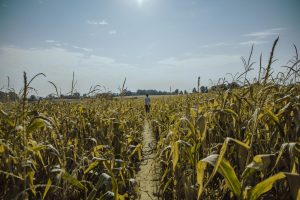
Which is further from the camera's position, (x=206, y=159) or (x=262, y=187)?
(x=206, y=159)

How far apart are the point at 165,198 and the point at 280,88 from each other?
2.09 meters

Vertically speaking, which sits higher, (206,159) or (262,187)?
(206,159)

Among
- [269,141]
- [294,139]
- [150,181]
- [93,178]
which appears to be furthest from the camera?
[150,181]

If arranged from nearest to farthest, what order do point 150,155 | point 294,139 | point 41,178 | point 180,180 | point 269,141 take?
1. point 294,139
2. point 269,141
3. point 180,180
4. point 41,178
5. point 150,155

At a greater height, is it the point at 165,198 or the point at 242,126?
the point at 242,126

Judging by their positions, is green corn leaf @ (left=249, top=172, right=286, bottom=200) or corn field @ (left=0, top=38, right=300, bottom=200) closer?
green corn leaf @ (left=249, top=172, right=286, bottom=200)

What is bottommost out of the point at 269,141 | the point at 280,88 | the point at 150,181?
the point at 150,181

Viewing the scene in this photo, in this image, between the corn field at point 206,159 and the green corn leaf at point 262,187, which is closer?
the green corn leaf at point 262,187

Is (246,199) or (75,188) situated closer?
(246,199)

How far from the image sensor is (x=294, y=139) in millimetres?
2178

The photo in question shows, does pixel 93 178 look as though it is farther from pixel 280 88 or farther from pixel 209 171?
pixel 280 88

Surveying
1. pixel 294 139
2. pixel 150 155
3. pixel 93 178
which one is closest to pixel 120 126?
pixel 150 155

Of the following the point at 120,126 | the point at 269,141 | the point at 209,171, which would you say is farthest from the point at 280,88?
the point at 120,126

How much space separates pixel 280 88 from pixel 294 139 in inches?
41.5
